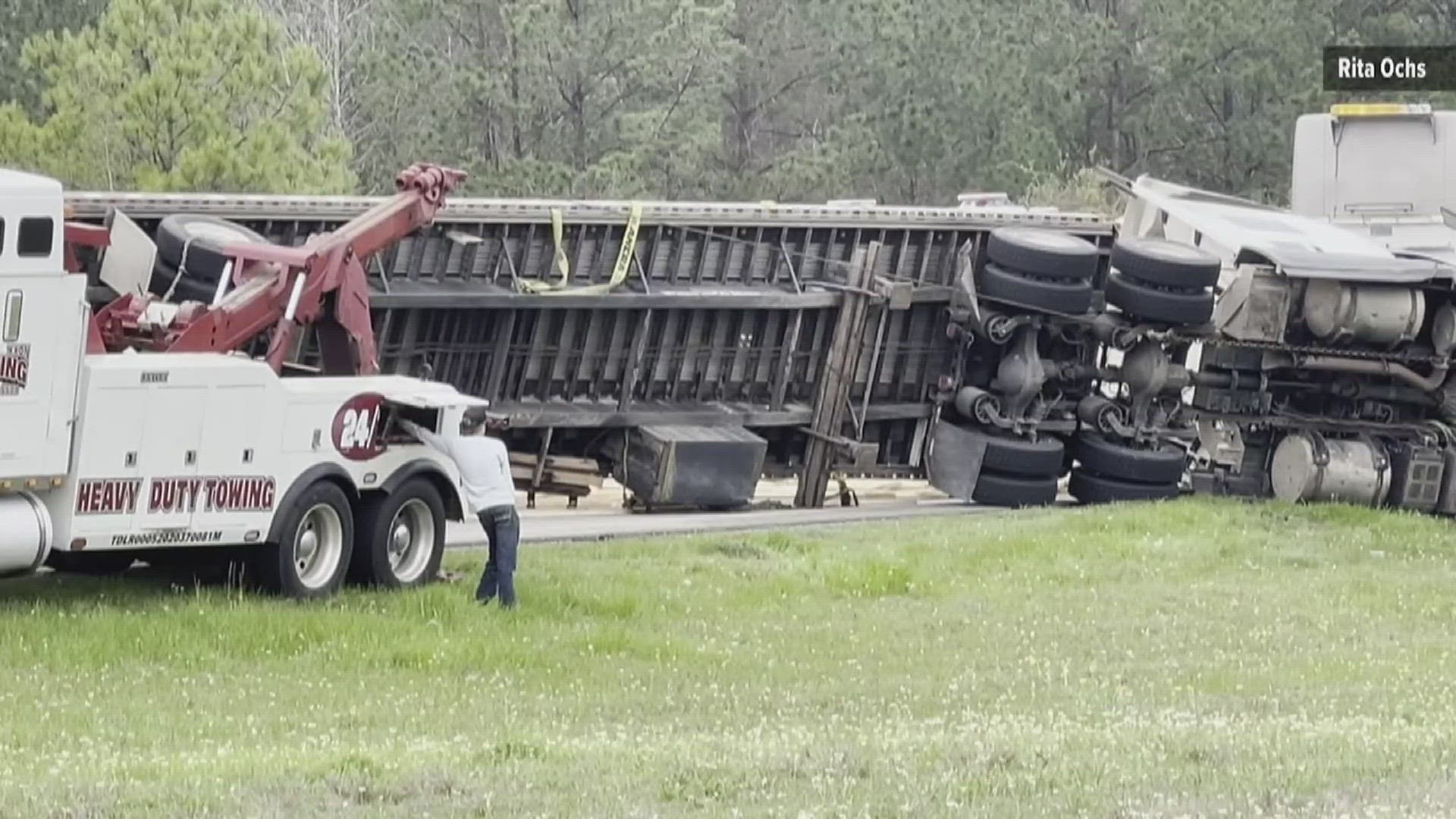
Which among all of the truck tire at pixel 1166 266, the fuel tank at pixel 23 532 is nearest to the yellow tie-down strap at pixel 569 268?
the truck tire at pixel 1166 266

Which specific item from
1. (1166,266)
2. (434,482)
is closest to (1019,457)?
(1166,266)

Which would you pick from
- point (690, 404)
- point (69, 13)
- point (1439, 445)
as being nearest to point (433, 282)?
point (690, 404)

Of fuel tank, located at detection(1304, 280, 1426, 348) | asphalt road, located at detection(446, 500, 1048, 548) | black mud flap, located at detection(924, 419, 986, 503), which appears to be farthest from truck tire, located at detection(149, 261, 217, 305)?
fuel tank, located at detection(1304, 280, 1426, 348)

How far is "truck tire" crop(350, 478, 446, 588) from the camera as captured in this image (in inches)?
692

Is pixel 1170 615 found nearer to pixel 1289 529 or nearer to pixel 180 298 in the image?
pixel 1289 529

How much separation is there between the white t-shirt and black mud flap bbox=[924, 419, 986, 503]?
384 inches

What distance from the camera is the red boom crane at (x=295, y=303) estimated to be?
17906 millimetres

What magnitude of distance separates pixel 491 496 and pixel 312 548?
1.25 metres

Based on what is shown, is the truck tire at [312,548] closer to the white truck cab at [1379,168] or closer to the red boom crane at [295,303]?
the red boom crane at [295,303]

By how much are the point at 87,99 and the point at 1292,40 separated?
2667 cm

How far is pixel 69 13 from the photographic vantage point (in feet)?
147

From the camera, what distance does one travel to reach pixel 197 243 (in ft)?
67.2

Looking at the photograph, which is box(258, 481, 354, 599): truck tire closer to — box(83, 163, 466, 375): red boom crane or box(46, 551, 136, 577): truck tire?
box(46, 551, 136, 577): truck tire

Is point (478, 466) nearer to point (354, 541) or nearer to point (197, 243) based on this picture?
point (354, 541)
